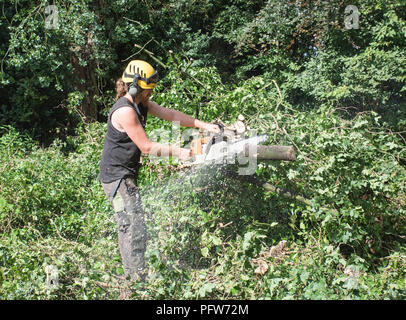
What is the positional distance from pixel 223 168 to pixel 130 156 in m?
1.01

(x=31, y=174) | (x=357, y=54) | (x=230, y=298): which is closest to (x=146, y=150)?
(x=230, y=298)

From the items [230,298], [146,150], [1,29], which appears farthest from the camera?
[1,29]

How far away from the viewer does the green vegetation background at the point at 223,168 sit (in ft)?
11.1

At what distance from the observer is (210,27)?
962 cm

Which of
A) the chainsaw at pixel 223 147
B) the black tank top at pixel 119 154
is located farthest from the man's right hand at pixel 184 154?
the black tank top at pixel 119 154

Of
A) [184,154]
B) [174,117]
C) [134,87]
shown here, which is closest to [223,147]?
[184,154]

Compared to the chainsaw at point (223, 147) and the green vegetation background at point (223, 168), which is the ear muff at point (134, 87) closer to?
the chainsaw at point (223, 147)

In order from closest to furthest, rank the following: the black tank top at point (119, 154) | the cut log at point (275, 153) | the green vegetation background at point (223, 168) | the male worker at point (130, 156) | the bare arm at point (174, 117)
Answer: the green vegetation background at point (223, 168)
the male worker at point (130, 156)
the black tank top at point (119, 154)
the cut log at point (275, 153)
the bare arm at point (174, 117)

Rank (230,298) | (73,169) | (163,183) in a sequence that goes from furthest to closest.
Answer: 1. (73,169)
2. (163,183)
3. (230,298)

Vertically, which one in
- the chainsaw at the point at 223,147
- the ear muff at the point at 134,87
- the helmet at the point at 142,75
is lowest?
the chainsaw at the point at 223,147

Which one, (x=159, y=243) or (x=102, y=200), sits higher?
(x=102, y=200)

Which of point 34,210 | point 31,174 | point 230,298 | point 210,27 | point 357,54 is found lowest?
point 230,298

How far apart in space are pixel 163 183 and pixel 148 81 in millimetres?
1540

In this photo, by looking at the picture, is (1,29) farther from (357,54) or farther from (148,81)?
(357,54)
